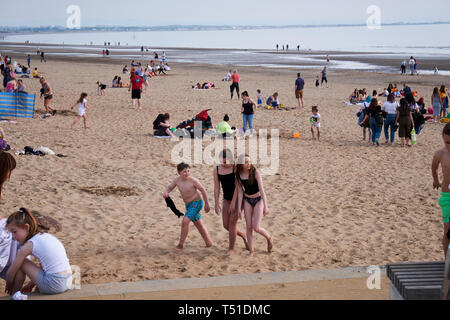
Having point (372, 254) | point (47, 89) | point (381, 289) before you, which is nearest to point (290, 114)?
point (47, 89)

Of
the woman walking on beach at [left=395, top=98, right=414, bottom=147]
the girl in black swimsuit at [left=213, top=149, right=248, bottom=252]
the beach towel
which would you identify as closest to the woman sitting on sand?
the beach towel

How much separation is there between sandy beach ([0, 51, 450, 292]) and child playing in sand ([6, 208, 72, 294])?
2.78 feet

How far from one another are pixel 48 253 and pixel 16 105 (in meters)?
14.4

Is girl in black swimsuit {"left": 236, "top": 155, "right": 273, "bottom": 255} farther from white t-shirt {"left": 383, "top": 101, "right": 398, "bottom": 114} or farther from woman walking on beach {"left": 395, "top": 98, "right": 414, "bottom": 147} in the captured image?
white t-shirt {"left": 383, "top": 101, "right": 398, "bottom": 114}

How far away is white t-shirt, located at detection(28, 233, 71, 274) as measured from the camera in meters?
5.65

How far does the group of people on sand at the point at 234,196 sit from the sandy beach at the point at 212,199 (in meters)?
0.34

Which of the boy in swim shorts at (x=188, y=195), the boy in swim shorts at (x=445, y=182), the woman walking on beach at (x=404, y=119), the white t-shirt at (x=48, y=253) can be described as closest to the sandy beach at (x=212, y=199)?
the boy in swim shorts at (x=188, y=195)

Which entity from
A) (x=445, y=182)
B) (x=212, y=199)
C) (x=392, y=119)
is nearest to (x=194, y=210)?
(x=212, y=199)

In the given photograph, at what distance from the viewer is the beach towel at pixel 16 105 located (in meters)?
18.6

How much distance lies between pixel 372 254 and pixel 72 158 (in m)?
8.10

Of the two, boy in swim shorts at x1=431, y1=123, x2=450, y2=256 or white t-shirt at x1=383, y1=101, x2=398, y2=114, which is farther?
white t-shirt at x1=383, y1=101, x2=398, y2=114

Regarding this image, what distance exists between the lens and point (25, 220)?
5645 mm

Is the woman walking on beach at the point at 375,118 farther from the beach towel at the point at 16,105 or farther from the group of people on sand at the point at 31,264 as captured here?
the group of people on sand at the point at 31,264

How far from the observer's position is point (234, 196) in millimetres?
7277
